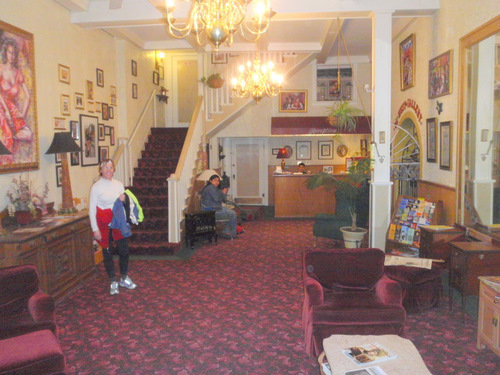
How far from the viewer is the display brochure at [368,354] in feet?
8.59

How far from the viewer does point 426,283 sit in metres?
4.55

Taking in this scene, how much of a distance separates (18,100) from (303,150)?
8.22m

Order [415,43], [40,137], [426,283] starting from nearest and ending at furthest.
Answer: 1. [426,283]
2. [40,137]
3. [415,43]

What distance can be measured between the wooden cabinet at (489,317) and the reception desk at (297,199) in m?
7.02

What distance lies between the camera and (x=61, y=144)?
5719 millimetres

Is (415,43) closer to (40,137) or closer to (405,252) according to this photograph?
(405,252)

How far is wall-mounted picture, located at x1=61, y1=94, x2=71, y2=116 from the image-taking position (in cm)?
628

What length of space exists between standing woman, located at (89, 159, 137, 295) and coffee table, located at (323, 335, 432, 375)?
315 centimetres

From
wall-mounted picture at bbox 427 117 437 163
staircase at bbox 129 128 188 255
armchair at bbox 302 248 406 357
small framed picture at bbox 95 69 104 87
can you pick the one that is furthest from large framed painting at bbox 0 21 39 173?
wall-mounted picture at bbox 427 117 437 163

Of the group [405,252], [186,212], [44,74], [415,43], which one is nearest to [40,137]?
[44,74]

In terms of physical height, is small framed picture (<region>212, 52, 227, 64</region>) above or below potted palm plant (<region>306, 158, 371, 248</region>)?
above

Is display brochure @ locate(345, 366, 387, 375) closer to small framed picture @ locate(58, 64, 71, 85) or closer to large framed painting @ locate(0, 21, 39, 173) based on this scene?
large framed painting @ locate(0, 21, 39, 173)

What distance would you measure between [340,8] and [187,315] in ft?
15.6

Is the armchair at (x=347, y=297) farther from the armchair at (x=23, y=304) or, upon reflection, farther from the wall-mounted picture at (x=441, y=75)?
the wall-mounted picture at (x=441, y=75)
